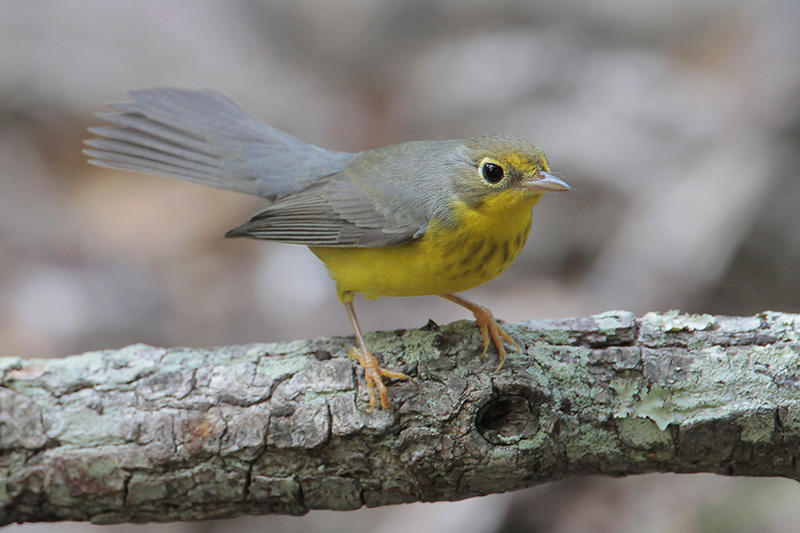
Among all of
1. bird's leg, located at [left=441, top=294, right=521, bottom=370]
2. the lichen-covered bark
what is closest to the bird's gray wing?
bird's leg, located at [left=441, top=294, right=521, bottom=370]

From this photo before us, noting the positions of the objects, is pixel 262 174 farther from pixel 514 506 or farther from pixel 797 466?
pixel 797 466

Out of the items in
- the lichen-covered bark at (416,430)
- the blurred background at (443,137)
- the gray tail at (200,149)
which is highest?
the blurred background at (443,137)

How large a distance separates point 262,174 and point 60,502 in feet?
7.87

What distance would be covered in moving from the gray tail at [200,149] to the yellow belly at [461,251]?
1.07 metres

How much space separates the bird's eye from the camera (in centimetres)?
394

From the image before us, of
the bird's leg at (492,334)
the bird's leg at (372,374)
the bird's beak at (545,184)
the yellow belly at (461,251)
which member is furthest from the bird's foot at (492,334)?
the bird's beak at (545,184)

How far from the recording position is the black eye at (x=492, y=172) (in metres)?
3.94

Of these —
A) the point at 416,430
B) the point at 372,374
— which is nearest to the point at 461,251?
the point at 372,374

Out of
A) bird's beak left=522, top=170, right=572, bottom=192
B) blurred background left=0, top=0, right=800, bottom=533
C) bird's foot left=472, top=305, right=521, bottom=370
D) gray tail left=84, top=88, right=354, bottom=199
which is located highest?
blurred background left=0, top=0, right=800, bottom=533

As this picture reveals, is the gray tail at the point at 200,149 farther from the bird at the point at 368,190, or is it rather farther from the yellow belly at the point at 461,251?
the yellow belly at the point at 461,251

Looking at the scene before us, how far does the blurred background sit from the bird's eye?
2607 mm

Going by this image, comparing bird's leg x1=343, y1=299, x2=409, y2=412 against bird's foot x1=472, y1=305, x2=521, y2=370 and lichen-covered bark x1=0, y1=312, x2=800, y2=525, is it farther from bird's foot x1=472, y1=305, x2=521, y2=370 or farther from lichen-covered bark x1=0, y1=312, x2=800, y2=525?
bird's foot x1=472, y1=305, x2=521, y2=370

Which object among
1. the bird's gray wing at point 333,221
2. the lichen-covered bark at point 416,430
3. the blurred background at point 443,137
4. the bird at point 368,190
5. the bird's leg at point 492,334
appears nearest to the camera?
the lichen-covered bark at point 416,430

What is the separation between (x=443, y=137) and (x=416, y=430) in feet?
19.1
